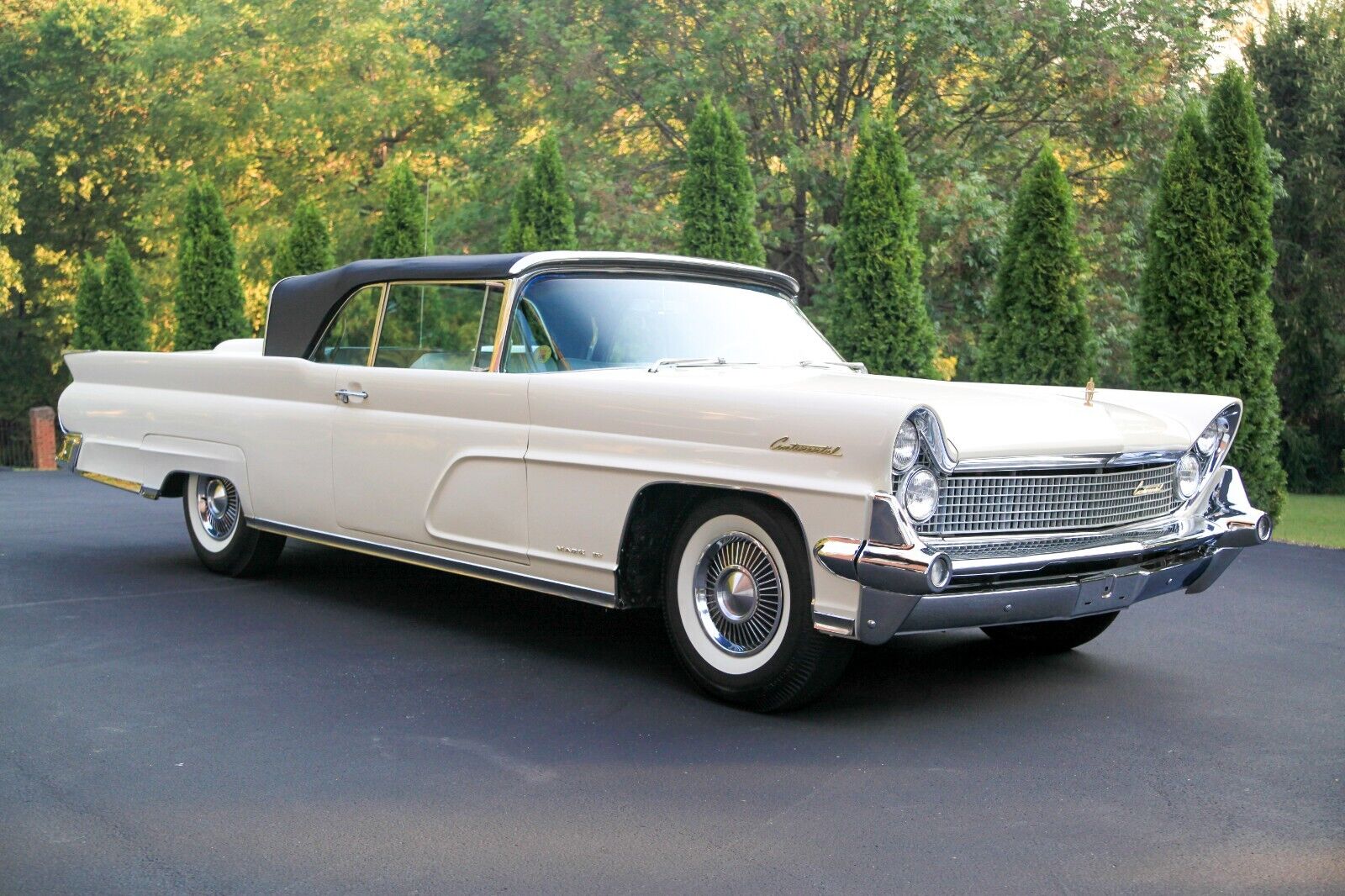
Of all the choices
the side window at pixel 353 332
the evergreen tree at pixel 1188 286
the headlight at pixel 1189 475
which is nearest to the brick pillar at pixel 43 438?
the side window at pixel 353 332

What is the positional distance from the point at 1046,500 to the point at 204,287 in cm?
1680

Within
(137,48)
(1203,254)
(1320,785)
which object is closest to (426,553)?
(1320,785)

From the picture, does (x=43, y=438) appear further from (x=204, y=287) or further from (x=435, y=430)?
(x=435, y=430)

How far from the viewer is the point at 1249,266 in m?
11.4

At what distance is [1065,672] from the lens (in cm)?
577

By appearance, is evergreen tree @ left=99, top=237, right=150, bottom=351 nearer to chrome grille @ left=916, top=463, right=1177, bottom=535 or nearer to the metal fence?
the metal fence

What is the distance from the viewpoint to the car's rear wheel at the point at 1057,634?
607cm

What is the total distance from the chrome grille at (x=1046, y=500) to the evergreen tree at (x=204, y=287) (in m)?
16.2

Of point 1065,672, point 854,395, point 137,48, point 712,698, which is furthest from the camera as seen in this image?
point 137,48

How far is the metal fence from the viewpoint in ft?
87.7

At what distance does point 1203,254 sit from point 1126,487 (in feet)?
22.9

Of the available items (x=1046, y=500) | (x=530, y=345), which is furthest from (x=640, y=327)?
(x=1046, y=500)

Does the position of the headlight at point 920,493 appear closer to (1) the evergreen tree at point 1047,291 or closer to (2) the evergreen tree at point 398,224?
(1) the evergreen tree at point 1047,291

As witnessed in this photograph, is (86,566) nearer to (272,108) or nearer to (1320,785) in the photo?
(1320,785)
